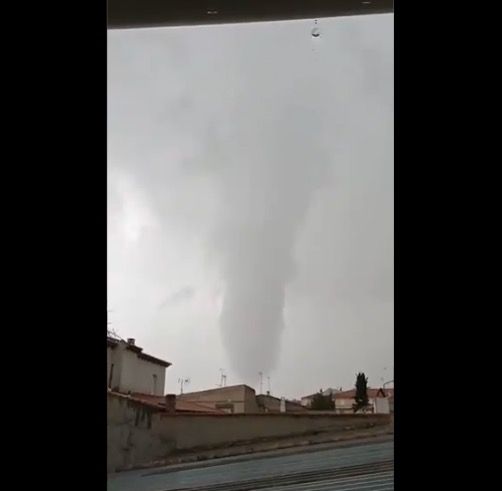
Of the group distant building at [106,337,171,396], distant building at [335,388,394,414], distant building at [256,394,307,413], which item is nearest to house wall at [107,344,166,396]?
distant building at [106,337,171,396]

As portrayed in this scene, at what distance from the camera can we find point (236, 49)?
1.00 metres

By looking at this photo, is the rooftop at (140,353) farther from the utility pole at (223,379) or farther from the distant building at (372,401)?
the distant building at (372,401)

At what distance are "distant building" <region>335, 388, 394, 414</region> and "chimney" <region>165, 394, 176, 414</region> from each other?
244mm

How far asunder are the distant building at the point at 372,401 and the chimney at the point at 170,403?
24cm

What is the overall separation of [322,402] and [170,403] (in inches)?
9.0

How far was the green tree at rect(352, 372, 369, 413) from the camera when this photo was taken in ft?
3.08

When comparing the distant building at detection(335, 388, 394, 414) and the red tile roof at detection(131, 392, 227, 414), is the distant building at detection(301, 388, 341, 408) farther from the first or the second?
the red tile roof at detection(131, 392, 227, 414)

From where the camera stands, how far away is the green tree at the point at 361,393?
3.08ft

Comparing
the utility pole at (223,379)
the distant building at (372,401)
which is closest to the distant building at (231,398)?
the utility pole at (223,379)

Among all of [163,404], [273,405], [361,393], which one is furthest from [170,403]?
[361,393]
